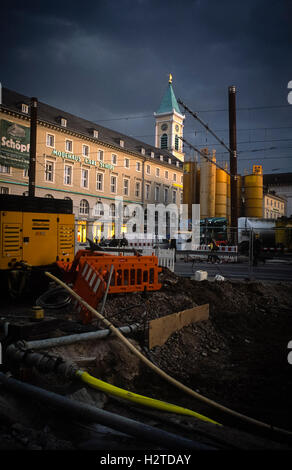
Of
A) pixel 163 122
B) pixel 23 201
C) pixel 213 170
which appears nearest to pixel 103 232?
pixel 213 170

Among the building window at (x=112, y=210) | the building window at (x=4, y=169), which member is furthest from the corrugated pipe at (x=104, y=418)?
the building window at (x=112, y=210)

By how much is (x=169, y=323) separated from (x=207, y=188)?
31.7 m

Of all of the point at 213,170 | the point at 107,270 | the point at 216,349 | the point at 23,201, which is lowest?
the point at 216,349

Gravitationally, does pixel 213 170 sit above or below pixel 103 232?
above

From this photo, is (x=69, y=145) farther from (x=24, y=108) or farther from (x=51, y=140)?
(x=24, y=108)

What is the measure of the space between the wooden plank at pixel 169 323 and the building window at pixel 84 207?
3573cm

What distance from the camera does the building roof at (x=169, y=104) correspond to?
3144 inches

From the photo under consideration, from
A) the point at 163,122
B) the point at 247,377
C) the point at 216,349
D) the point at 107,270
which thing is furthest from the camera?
Answer: the point at 163,122

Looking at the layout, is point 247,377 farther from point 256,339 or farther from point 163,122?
point 163,122

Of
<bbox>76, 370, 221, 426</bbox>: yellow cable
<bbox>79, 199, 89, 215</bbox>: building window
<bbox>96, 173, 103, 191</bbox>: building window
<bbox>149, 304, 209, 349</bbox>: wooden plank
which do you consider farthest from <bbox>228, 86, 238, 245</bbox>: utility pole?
<bbox>96, 173, 103, 191</bbox>: building window
